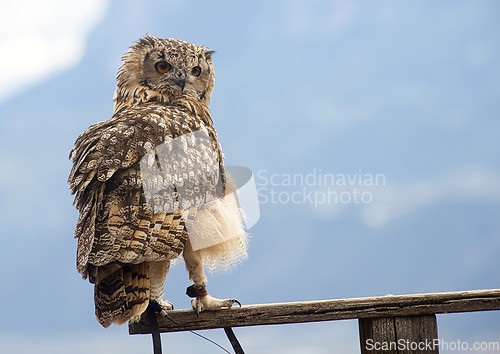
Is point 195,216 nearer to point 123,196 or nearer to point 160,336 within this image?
point 123,196

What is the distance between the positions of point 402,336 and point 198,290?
799 mm

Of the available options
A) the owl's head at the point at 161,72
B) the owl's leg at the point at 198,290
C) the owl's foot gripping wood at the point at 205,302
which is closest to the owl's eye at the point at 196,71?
the owl's head at the point at 161,72

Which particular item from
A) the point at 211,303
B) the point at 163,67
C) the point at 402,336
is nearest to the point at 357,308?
the point at 402,336

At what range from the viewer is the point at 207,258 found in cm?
229

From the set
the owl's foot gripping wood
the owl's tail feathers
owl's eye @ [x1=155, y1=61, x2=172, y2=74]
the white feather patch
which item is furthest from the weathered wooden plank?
owl's eye @ [x1=155, y1=61, x2=172, y2=74]

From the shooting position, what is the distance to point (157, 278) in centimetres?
222

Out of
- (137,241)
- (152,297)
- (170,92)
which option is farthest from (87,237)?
(170,92)

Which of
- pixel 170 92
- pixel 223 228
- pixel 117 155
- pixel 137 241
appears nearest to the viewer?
pixel 137 241

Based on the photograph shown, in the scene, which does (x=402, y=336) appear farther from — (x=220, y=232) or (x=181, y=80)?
(x=181, y=80)

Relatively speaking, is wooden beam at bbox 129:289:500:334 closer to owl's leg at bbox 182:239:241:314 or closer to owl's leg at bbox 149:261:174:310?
owl's leg at bbox 182:239:241:314

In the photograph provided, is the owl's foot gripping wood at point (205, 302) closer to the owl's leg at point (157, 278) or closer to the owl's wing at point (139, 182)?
the owl's leg at point (157, 278)

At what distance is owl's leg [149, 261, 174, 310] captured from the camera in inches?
85.0

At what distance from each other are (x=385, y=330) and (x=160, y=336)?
0.87 meters

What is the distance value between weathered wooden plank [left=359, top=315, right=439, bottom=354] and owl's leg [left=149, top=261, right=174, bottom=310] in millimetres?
841
